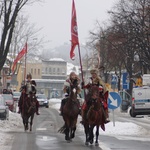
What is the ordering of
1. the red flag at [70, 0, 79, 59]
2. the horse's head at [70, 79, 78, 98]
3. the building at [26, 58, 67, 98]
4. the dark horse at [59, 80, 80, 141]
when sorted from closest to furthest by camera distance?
1. the horse's head at [70, 79, 78, 98]
2. the dark horse at [59, 80, 80, 141]
3. the red flag at [70, 0, 79, 59]
4. the building at [26, 58, 67, 98]

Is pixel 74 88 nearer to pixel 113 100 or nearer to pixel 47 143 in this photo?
pixel 47 143

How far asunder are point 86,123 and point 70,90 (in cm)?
105

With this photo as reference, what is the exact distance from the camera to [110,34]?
57781 mm

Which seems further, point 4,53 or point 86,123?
point 4,53

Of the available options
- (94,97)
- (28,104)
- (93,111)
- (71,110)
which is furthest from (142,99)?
(94,97)

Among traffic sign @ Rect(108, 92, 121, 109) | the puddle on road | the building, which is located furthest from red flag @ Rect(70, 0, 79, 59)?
the building

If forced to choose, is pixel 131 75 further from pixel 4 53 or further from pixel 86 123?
pixel 86 123

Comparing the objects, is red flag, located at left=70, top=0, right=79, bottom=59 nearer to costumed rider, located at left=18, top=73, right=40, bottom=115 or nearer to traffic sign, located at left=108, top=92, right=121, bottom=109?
costumed rider, located at left=18, top=73, right=40, bottom=115

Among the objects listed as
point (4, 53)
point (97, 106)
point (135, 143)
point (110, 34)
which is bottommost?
point (135, 143)

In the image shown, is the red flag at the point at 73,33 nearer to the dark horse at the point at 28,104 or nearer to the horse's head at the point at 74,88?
the dark horse at the point at 28,104

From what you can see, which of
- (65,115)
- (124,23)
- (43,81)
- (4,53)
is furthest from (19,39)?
(43,81)

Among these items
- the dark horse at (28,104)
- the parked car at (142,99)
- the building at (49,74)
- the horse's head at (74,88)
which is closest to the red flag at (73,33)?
the dark horse at (28,104)

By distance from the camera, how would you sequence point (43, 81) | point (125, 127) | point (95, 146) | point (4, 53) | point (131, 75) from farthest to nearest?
point (43, 81) → point (131, 75) → point (4, 53) → point (125, 127) → point (95, 146)

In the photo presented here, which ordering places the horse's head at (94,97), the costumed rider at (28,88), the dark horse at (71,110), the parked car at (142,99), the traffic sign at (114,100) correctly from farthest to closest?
the parked car at (142,99) < the traffic sign at (114,100) < the costumed rider at (28,88) < the dark horse at (71,110) < the horse's head at (94,97)
